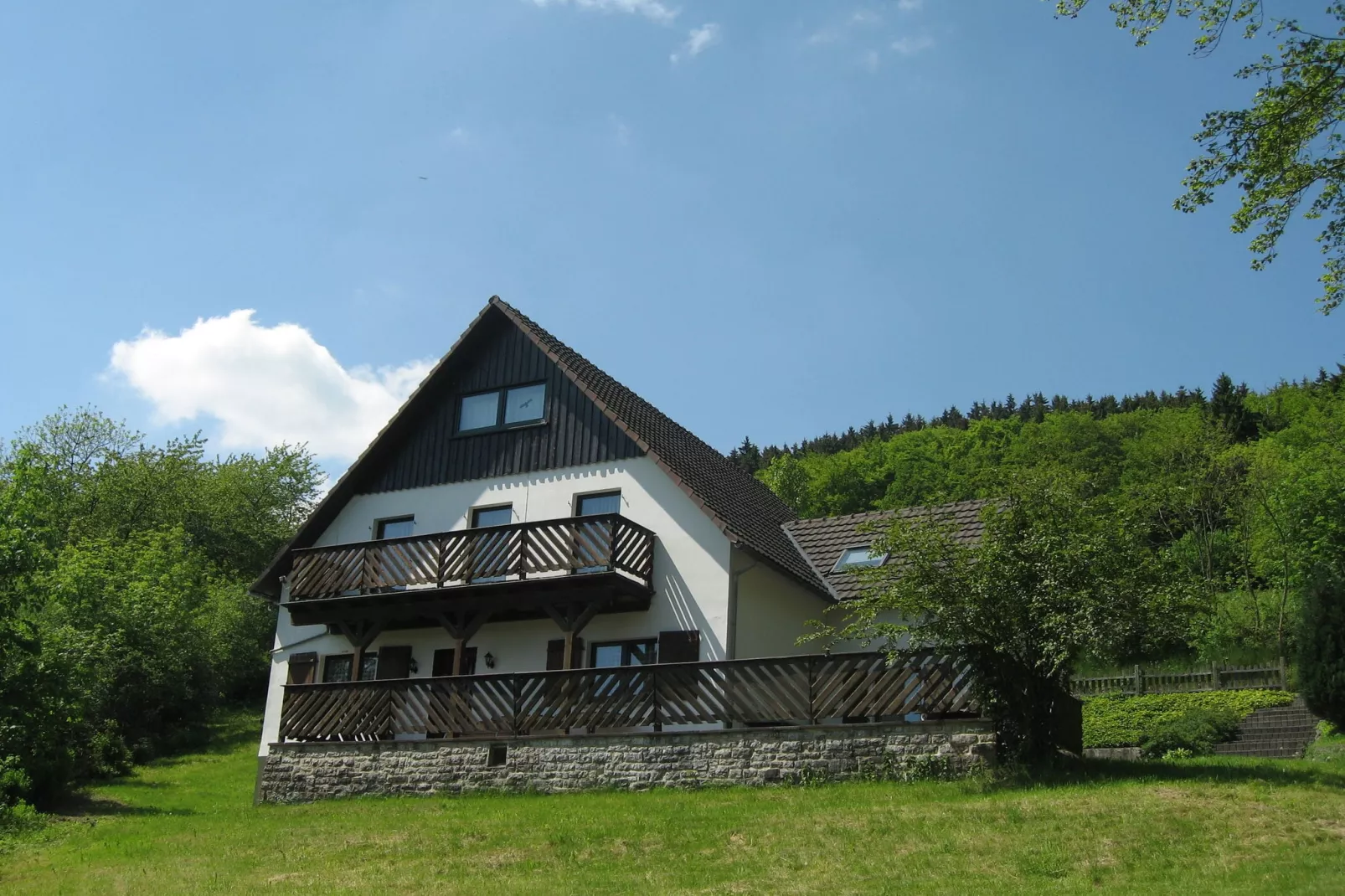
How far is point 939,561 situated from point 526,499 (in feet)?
33.3

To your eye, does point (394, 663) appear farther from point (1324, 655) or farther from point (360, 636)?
point (1324, 655)

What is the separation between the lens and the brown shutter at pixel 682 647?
68.8 feet

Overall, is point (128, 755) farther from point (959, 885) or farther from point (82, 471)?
point (82, 471)

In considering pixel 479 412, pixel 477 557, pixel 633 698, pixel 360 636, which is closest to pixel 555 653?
pixel 477 557

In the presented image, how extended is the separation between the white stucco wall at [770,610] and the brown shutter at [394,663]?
22.6 ft

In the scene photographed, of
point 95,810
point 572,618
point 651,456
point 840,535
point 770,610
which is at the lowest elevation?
point 95,810

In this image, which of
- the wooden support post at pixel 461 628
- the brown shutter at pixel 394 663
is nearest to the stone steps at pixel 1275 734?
the wooden support post at pixel 461 628

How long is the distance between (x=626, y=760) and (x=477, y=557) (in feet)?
17.3

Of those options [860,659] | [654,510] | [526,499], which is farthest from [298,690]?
[860,659]

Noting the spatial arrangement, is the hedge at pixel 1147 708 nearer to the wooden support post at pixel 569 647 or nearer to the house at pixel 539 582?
the house at pixel 539 582

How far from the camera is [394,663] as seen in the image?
78.6 feet

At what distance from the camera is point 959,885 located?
10.8m

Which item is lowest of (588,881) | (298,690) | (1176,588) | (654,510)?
(588,881)

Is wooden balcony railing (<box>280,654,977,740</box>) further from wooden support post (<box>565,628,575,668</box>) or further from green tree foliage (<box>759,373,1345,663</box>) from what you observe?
green tree foliage (<box>759,373,1345,663</box>)
